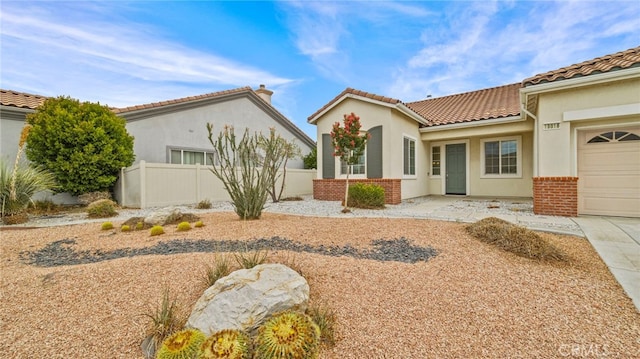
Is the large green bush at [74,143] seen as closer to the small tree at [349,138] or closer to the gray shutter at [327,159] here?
the gray shutter at [327,159]

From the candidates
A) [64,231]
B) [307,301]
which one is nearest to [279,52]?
[64,231]

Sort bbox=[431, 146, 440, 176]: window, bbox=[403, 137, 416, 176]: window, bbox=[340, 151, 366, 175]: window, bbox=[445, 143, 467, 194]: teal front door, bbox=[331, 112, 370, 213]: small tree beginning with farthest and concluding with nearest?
bbox=[431, 146, 440, 176]: window, bbox=[445, 143, 467, 194]: teal front door, bbox=[403, 137, 416, 176]: window, bbox=[340, 151, 366, 175]: window, bbox=[331, 112, 370, 213]: small tree

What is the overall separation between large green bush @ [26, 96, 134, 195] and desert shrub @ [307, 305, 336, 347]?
33.2 feet

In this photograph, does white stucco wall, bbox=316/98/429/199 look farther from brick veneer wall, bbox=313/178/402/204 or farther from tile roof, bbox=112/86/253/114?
tile roof, bbox=112/86/253/114

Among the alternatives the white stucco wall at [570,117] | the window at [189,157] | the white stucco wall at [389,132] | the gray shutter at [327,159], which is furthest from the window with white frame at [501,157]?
the window at [189,157]

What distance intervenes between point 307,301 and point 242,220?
4.48 metres

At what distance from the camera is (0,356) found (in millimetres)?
2199

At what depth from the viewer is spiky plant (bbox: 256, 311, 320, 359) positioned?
1.94 metres

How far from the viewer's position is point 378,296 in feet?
9.22

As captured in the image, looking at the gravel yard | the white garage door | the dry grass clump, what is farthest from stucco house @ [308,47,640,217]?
the dry grass clump

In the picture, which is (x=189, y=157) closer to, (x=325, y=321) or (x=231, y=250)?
(x=231, y=250)

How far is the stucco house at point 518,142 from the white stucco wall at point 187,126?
18.0 ft

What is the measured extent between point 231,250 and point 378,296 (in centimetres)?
239

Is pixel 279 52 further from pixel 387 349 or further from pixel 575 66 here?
pixel 387 349
